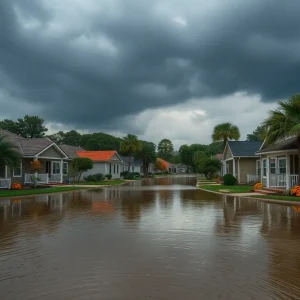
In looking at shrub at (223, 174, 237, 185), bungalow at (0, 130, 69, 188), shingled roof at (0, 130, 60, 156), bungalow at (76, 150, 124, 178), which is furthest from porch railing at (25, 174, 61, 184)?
shrub at (223, 174, 237, 185)

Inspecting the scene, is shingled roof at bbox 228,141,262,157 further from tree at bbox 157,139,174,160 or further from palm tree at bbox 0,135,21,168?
tree at bbox 157,139,174,160

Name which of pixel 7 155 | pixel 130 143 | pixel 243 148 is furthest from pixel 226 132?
pixel 7 155

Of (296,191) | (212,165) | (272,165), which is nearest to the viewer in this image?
(296,191)

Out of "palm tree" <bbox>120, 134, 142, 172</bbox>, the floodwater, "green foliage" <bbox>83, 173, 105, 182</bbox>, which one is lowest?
the floodwater

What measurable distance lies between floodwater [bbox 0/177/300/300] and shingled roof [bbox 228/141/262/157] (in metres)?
25.7

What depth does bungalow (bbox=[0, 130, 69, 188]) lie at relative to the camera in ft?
109

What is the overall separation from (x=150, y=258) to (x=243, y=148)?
114ft

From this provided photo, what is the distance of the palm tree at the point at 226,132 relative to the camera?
176 feet

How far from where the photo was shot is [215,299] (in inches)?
215

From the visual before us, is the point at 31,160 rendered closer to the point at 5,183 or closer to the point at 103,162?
the point at 5,183

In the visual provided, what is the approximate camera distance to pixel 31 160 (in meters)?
37.2

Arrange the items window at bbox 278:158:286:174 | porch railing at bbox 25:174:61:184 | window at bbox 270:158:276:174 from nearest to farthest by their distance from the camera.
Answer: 1. window at bbox 278:158:286:174
2. window at bbox 270:158:276:174
3. porch railing at bbox 25:174:61:184

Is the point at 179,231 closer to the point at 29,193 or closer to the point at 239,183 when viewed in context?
the point at 29,193

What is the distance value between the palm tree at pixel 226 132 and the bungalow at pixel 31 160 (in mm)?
23625
